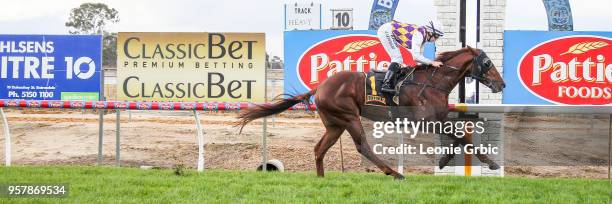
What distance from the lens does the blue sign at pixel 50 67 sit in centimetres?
1033

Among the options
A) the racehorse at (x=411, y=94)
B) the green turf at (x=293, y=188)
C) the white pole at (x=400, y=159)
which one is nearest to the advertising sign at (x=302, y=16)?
the white pole at (x=400, y=159)

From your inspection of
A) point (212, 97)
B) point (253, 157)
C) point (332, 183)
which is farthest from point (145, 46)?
point (332, 183)

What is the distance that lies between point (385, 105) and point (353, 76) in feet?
1.44

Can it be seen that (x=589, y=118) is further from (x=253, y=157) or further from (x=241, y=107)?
(x=253, y=157)

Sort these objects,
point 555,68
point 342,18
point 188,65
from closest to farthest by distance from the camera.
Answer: point 188,65 < point 555,68 < point 342,18

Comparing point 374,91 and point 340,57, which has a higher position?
point 340,57

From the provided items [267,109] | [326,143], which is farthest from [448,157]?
[267,109]

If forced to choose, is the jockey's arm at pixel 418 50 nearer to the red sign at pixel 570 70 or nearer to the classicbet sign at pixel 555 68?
the classicbet sign at pixel 555 68

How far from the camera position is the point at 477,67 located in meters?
7.93

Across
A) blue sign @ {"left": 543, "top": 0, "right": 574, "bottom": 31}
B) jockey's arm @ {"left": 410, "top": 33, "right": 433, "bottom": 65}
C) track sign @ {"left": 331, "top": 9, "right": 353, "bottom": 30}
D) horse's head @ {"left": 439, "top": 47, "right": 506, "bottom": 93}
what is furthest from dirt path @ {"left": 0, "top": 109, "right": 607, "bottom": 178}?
track sign @ {"left": 331, "top": 9, "right": 353, "bottom": 30}

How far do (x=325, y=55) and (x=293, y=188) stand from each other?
4543 millimetres

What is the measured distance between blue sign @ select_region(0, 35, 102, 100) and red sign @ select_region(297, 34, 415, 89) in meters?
2.81

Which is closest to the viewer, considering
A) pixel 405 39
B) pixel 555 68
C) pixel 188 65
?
pixel 405 39

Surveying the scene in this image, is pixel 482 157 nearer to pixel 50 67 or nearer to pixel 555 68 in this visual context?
pixel 555 68
